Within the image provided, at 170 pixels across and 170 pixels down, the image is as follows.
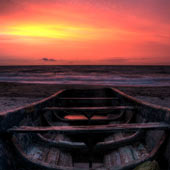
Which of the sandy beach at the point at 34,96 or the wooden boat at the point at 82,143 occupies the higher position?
the wooden boat at the point at 82,143

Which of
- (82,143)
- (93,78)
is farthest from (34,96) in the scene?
(93,78)

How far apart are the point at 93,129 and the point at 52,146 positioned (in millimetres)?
1221

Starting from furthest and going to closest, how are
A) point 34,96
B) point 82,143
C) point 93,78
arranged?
point 93,78, point 34,96, point 82,143

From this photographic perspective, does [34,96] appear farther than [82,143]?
Yes

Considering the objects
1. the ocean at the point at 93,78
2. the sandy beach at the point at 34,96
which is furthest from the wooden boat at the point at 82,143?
the ocean at the point at 93,78

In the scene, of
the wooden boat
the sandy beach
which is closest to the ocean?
the sandy beach

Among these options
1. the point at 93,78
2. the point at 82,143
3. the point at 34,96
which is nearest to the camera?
the point at 82,143

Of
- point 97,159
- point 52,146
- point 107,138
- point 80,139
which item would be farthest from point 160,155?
point 80,139

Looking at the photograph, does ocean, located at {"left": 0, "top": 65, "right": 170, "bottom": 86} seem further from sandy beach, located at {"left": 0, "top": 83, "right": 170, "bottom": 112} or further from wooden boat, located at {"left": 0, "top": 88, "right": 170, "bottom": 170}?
wooden boat, located at {"left": 0, "top": 88, "right": 170, "bottom": 170}

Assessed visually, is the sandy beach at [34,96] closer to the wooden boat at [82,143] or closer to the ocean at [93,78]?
the wooden boat at [82,143]

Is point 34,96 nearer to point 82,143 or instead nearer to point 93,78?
point 82,143

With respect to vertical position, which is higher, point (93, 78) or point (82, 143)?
point (82, 143)

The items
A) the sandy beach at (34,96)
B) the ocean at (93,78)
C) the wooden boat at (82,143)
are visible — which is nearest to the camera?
the wooden boat at (82,143)

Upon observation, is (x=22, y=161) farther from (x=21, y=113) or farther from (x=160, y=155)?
(x=160, y=155)
